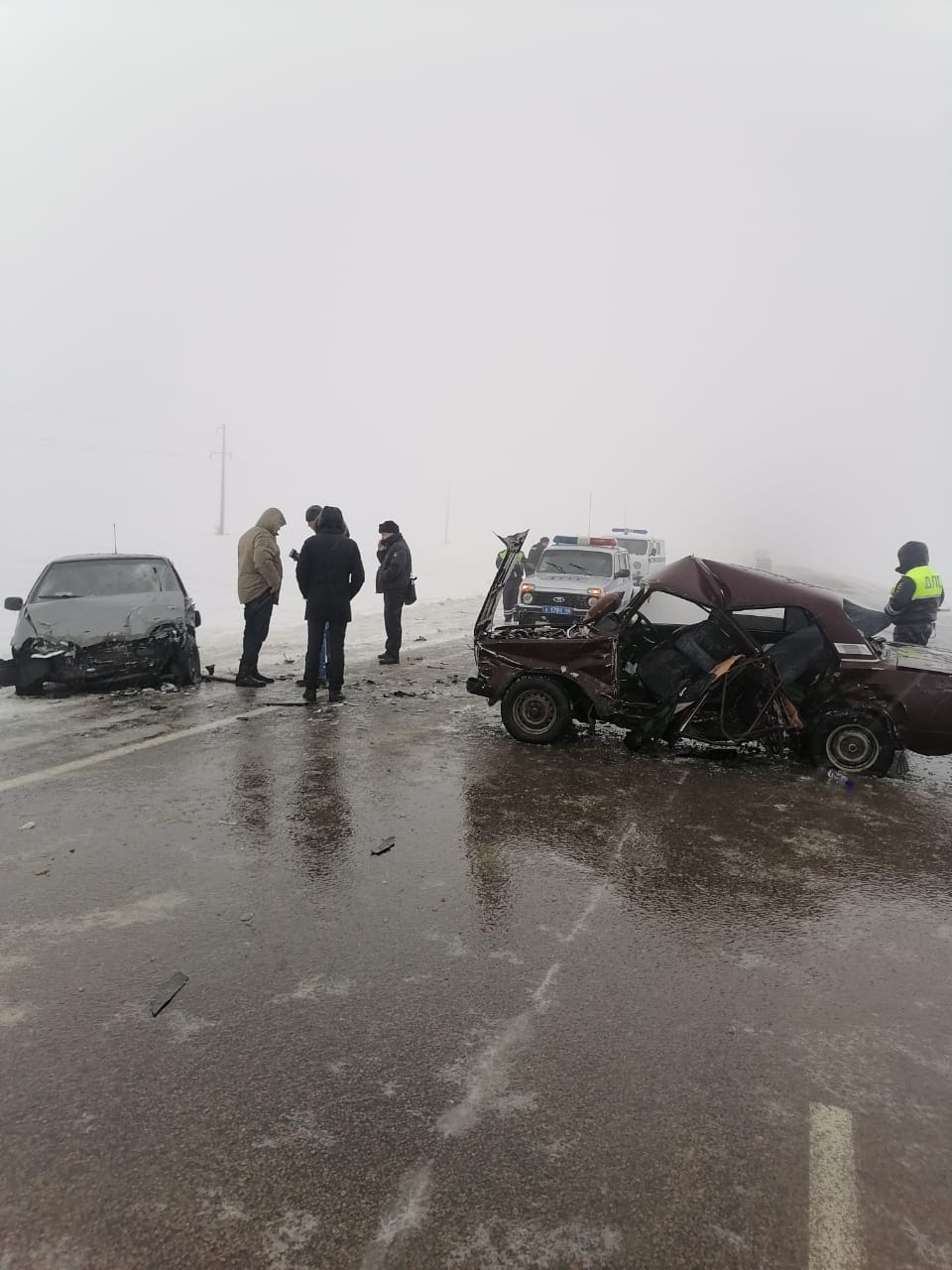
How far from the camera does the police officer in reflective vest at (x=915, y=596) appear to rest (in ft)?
30.5

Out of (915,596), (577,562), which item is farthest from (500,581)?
(577,562)

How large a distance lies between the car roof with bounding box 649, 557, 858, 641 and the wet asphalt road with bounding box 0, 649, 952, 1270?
5.36 ft

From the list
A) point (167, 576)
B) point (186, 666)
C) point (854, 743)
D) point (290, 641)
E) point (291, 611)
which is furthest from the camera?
point (291, 611)

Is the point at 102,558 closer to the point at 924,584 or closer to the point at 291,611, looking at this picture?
the point at 291,611

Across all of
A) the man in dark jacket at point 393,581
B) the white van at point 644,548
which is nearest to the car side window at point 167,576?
the man in dark jacket at point 393,581

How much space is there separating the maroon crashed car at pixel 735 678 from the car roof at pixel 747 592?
1cm

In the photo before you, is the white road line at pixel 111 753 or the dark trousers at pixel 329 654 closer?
the white road line at pixel 111 753

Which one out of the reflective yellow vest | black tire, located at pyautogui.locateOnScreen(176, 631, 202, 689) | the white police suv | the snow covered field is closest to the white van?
the snow covered field

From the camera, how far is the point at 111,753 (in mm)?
6797

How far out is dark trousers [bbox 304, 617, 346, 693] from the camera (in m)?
9.00

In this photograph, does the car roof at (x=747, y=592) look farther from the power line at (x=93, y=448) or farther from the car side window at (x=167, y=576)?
the power line at (x=93, y=448)

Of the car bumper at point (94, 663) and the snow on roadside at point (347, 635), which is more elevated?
the car bumper at point (94, 663)

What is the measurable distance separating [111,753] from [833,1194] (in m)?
6.04

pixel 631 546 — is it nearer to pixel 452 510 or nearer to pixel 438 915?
pixel 438 915
